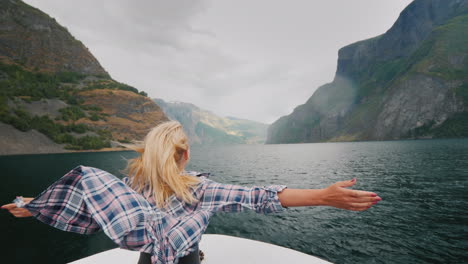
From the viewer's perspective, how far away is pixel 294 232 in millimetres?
11461

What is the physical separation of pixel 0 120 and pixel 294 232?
377 ft

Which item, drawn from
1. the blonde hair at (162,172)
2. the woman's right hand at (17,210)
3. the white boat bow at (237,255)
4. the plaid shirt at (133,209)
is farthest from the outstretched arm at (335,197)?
the woman's right hand at (17,210)

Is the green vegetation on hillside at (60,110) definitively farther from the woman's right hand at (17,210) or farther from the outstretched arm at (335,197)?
the outstretched arm at (335,197)

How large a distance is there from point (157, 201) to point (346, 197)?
1.74 metres

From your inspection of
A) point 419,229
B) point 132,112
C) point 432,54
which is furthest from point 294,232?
point 432,54

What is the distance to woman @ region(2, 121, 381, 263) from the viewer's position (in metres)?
1.60

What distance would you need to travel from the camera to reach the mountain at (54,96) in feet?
278

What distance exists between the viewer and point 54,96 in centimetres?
11594

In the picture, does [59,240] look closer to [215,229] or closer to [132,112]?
[215,229]

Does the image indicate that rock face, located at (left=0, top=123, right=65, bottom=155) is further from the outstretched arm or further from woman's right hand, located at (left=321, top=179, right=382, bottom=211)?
woman's right hand, located at (left=321, top=179, right=382, bottom=211)

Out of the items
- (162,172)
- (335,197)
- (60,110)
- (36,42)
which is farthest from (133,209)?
(36,42)

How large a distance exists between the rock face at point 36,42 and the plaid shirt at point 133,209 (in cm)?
18265

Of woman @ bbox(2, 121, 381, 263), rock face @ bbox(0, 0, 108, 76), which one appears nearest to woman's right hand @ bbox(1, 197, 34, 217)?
woman @ bbox(2, 121, 381, 263)

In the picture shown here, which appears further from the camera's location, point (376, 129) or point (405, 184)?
point (376, 129)
